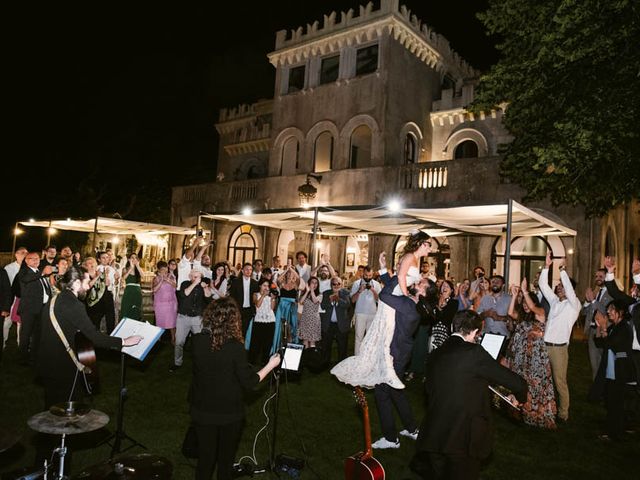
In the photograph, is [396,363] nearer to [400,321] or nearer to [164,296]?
[400,321]

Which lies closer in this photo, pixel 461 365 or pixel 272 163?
pixel 461 365

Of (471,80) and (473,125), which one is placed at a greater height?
(471,80)

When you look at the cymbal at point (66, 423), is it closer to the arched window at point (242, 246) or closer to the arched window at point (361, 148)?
the arched window at point (242, 246)

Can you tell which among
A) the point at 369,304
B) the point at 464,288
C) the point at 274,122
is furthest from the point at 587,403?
the point at 274,122

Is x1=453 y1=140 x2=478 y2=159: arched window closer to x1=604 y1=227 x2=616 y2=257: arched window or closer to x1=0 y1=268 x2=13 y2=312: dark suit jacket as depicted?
x1=604 y1=227 x2=616 y2=257: arched window

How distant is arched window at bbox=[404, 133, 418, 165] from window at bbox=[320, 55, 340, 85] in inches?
157

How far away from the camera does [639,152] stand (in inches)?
381

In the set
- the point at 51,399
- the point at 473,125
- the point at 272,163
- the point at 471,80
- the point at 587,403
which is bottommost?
the point at 587,403

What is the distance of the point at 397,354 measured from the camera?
205 inches

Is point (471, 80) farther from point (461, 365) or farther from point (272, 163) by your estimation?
point (461, 365)

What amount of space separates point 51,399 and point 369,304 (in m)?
6.02

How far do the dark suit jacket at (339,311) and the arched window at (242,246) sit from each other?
1145 cm

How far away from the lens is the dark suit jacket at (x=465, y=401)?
10.7ft

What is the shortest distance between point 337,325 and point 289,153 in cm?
1287
